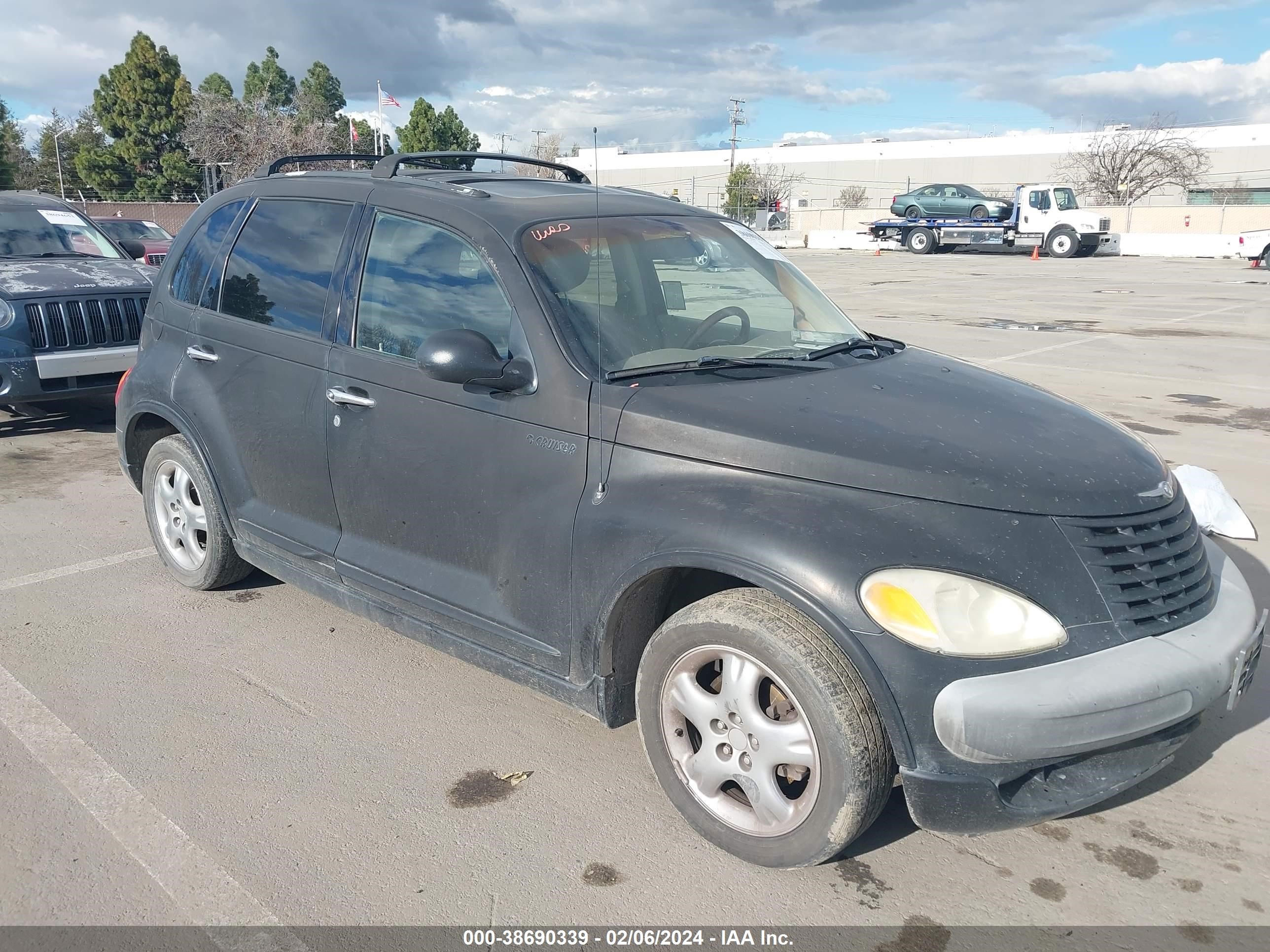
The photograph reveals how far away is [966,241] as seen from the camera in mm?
39688

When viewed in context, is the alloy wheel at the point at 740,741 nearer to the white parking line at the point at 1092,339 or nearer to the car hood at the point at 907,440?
the car hood at the point at 907,440

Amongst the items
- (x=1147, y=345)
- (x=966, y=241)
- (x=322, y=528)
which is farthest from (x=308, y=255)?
(x=966, y=241)

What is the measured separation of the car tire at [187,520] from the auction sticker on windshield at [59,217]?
5.56 m

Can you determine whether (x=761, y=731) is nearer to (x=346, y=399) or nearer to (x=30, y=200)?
(x=346, y=399)

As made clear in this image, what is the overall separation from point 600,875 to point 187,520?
2.94 metres

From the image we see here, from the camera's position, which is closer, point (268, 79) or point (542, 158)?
point (542, 158)

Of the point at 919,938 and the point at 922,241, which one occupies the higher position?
the point at 922,241

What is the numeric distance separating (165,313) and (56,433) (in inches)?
177

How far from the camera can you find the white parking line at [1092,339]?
12.0 metres

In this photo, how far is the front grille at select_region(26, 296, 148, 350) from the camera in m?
7.83

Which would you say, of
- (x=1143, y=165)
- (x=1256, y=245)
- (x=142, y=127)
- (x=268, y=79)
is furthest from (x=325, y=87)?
(x=1256, y=245)

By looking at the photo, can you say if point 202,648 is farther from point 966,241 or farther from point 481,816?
point 966,241

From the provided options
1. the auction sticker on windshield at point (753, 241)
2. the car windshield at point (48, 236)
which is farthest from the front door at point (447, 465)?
the car windshield at point (48, 236)

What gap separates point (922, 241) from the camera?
4144 centimetres
